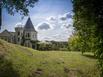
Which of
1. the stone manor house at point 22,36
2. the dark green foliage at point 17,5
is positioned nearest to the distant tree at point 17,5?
the dark green foliage at point 17,5

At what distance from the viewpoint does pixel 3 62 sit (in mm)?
26531

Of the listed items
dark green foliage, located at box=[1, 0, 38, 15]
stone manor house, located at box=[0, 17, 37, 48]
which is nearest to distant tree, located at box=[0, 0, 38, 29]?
dark green foliage, located at box=[1, 0, 38, 15]

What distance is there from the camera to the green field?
86.7 ft

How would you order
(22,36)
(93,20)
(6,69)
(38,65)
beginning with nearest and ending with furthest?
(93,20) < (6,69) < (38,65) < (22,36)

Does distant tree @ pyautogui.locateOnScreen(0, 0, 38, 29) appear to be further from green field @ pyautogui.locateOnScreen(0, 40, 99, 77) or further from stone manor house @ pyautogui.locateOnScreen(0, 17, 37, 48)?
stone manor house @ pyautogui.locateOnScreen(0, 17, 37, 48)

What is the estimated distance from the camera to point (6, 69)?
2553 cm

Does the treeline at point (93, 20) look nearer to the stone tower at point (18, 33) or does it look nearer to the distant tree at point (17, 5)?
the distant tree at point (17, 5)

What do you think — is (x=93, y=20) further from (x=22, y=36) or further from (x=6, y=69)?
(x=22, y=36)

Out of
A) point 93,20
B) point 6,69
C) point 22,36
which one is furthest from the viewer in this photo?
point 22,36

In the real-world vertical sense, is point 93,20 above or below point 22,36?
below

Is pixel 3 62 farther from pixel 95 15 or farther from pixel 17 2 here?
pixel 95 15

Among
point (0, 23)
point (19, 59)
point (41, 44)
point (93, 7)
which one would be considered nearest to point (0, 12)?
point (0, 23)

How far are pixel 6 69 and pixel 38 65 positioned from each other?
184 inches

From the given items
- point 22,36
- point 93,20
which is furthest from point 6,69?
point 22,36
